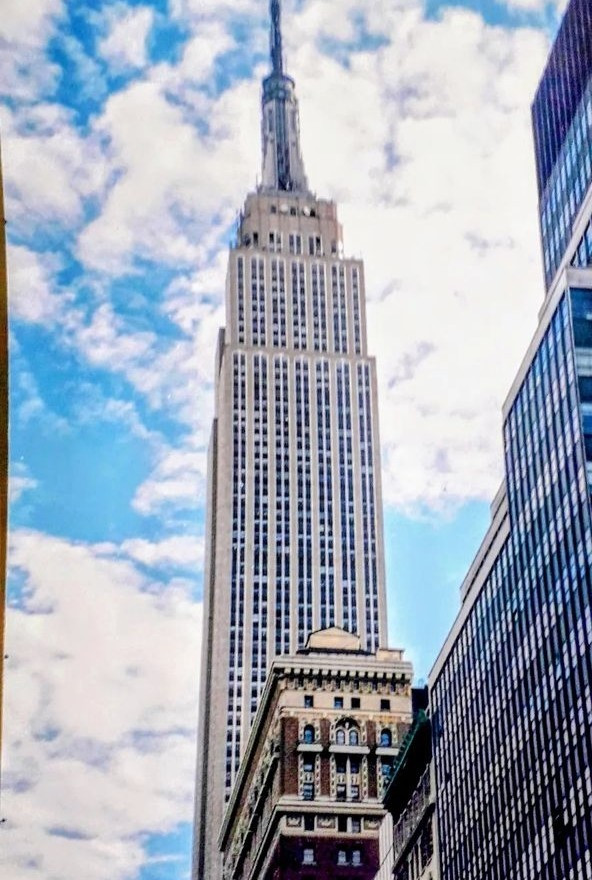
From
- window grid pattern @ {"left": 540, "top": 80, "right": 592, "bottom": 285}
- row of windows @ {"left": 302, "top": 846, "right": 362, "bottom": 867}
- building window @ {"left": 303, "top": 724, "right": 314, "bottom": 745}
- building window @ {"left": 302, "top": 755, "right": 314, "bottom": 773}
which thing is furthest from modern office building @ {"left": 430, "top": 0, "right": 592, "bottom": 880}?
building window @ {"left": 303, "top": 724, "right": 314, "bottom": 745}

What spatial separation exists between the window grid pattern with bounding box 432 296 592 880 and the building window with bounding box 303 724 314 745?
5252cm

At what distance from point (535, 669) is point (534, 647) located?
1.54m

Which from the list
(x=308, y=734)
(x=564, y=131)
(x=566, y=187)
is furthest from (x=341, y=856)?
(x=564, y=131)

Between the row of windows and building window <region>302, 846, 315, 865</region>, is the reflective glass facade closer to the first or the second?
the row of windows

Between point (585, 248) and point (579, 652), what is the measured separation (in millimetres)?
28615

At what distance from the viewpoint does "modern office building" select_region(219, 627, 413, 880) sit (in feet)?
557

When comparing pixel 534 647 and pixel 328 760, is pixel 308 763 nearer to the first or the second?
pixel 328 760

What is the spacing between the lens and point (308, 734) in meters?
178

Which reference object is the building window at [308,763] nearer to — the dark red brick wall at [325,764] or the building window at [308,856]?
the dark red brick wall at [325,764]

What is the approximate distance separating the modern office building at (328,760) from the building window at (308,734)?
115mm

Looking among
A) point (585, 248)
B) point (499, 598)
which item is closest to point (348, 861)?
point (499, 598)

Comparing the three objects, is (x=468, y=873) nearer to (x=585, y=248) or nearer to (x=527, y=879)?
(x=527, y=879)

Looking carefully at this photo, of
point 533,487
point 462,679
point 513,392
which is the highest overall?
point 513,392

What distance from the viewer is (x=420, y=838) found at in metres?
137
